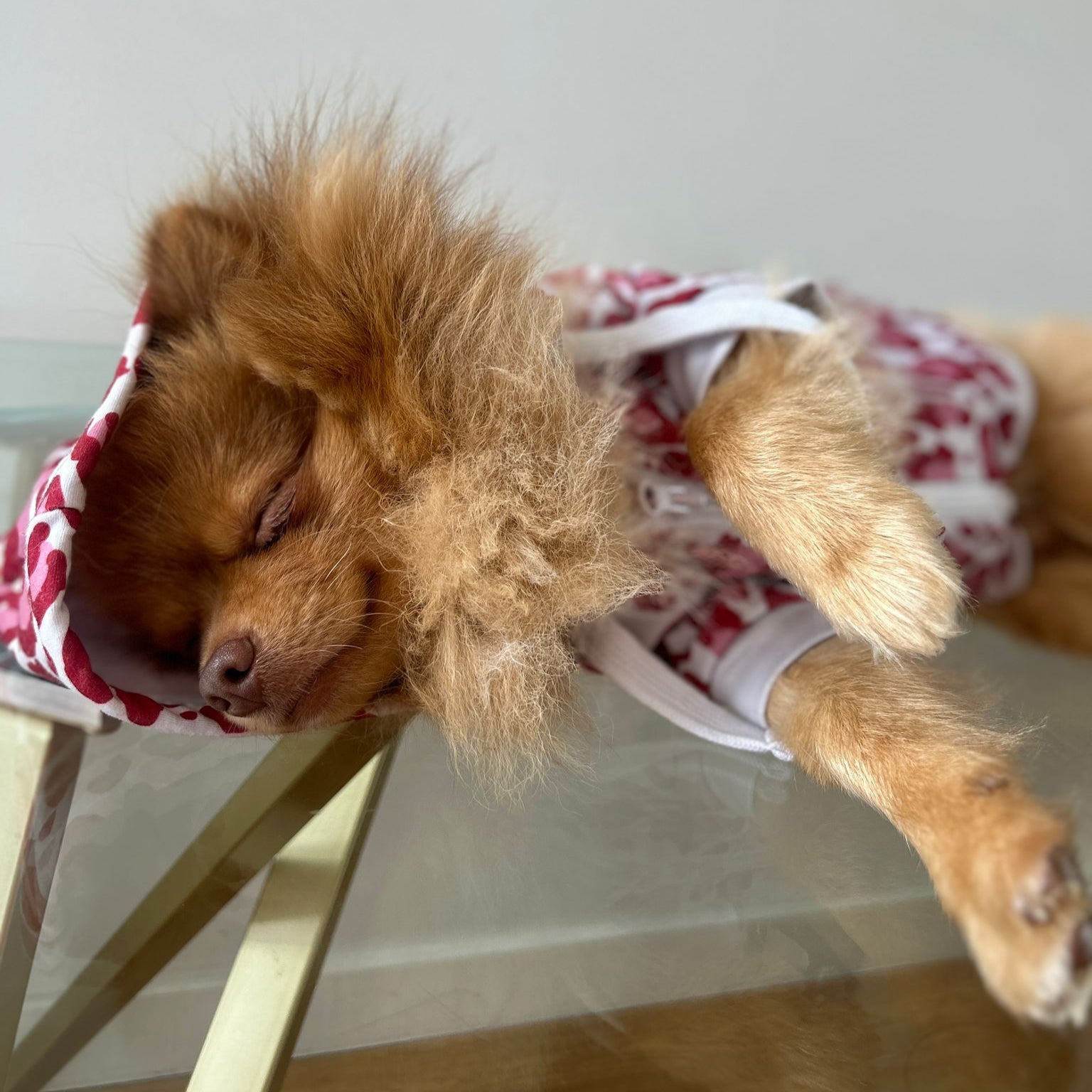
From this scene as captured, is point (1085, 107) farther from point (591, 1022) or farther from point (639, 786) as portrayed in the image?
point (591, 1022)

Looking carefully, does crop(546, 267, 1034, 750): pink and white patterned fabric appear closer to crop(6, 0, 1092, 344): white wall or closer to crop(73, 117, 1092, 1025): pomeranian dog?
crop(73, 117, 1092, 1025): pomeranian dog

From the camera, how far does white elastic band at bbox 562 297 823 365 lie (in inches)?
41.7

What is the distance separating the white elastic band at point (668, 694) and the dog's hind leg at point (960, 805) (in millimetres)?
34

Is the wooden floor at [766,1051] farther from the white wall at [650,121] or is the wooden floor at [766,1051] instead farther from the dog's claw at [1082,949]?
the white wall at [650,121]

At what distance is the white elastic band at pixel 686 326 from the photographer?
1.06 meters

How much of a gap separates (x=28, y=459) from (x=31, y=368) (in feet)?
0.46

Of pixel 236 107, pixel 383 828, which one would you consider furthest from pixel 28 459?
pixel 383 828

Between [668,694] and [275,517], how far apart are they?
0.47 m

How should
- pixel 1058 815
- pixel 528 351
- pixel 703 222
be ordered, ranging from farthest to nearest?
pixel 703 222
pixel 528 351
pixel 1058 815

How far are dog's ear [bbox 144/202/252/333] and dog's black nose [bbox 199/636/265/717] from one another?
401 millimetres

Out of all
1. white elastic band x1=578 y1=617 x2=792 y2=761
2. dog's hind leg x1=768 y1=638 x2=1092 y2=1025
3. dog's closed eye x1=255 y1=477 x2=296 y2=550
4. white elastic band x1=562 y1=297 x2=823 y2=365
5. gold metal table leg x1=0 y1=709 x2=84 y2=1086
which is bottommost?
gold metal table leg x1=0 y1=709 x2=84 y2=1086

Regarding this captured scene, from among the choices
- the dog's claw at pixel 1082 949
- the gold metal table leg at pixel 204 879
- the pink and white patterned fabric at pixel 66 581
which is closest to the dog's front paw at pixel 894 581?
the dog's claw at pixel 1082 949

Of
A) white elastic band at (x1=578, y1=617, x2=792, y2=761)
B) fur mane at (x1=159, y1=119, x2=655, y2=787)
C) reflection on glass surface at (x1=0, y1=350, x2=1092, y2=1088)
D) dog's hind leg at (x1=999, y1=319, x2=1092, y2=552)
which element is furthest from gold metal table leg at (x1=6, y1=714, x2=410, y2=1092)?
dog's hind leg at (x1=999, y1=319, x2=1092, y2=552)

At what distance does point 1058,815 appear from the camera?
2.34 feet
